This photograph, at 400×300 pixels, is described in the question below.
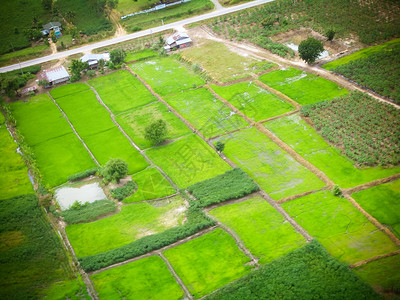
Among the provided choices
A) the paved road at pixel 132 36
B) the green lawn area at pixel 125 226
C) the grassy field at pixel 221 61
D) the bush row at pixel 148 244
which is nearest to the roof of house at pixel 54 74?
the paved road at pixel 132 36

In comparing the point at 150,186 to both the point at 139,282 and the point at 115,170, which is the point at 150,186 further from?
the point at 139,282

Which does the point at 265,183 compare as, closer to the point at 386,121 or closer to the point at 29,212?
the point at 386,121

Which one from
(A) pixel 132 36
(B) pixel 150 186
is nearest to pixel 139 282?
(B) pixel 150 186

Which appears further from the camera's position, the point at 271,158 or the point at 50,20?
the point at 50,20

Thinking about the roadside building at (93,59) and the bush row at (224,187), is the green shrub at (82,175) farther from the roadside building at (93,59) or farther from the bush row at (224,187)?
the roadside building at (93,59)

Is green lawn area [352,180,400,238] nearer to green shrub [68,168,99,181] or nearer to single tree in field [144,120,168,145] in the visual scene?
single tree in field [144,120,168,145]

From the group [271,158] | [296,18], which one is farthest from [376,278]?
[296,18]

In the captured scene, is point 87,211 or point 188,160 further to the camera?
point 188,160
